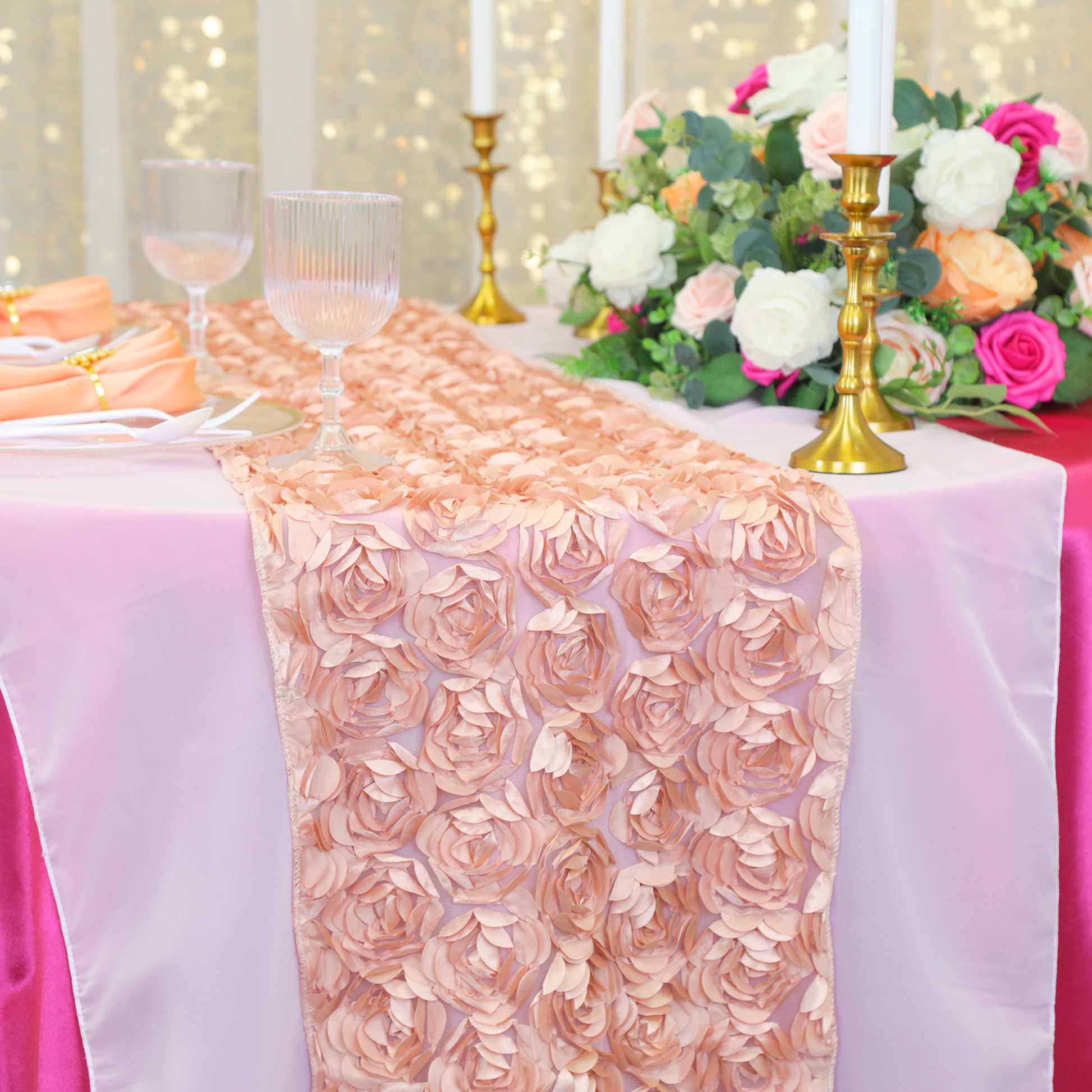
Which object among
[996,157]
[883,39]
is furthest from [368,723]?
[996,157]

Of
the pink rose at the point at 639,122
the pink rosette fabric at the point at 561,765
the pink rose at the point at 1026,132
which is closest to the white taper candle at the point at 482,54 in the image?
the pink rose at the point at 639,122

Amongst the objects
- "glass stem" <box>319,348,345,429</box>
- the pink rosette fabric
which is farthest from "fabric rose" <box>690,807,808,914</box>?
"glass stem" <box>319,348,345,429</box>

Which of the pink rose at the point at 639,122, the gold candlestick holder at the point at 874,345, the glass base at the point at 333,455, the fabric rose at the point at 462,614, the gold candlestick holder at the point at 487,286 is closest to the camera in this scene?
the fabric rose at the point at 462,614

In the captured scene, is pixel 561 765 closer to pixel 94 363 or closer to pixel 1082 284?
pixel 94 363

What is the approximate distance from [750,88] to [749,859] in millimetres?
758

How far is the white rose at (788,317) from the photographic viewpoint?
93 cm

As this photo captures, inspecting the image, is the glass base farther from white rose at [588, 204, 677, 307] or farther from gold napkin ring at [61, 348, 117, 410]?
white rose at [588, 204, 677, 307]

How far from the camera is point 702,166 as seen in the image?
42.3 inches

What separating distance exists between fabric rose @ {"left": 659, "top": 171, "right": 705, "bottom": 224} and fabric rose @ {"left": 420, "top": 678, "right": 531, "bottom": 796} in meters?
0.62

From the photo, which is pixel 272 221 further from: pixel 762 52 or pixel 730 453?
pixel 762 52

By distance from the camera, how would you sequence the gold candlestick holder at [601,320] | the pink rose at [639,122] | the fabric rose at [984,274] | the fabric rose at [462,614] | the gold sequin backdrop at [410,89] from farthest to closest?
the gold sequin backdrop at [410,89], the gold candlestick holder at [601,320], the pink rose at [639,122], the fabric rose at [984,274], the fabric rose at [462,614]

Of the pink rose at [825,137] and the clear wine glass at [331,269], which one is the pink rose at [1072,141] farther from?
the clear wine glass at [331,269]

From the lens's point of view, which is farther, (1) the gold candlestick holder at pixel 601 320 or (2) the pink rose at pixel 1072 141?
(1) the gold candlestick holder at pixel 601 320

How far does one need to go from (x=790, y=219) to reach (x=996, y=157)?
0.55ft
